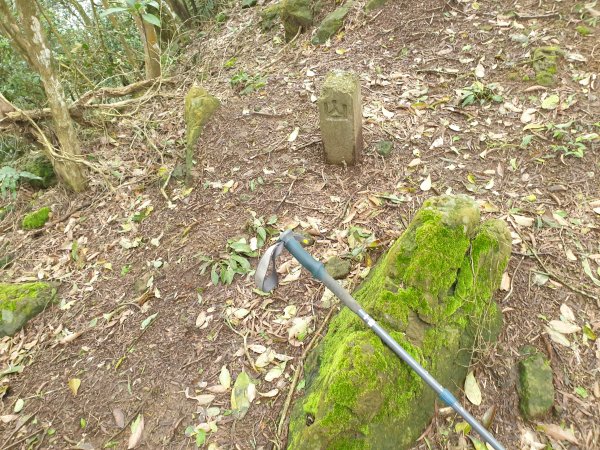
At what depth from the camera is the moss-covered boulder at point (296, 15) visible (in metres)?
5.76

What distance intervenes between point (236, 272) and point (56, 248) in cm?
231

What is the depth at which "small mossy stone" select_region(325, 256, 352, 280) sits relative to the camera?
288cm

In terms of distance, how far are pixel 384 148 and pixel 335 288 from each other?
2.15 m

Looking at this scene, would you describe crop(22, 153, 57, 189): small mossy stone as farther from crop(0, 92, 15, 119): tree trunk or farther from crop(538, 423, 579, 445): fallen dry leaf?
crop(538, 423, 579, 445): fallen dry leaf

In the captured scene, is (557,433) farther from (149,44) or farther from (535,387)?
(149,44)

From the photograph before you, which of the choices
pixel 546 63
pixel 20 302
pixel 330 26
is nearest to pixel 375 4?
pixel 330 26

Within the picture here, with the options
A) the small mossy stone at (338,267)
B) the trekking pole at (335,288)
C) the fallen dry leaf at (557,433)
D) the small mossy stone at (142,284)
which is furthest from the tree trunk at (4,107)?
the fallen dry leaf at (557,433)

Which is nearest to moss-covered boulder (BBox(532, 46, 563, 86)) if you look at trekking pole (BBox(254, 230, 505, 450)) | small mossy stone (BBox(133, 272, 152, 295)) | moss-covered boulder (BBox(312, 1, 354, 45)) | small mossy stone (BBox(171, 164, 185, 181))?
moss-covered boulder (BBox(312, 1, 354, 45))

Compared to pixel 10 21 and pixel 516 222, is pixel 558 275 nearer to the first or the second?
pixel 516 222

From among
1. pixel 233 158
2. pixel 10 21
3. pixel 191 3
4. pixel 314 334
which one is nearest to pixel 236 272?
pixel 314 334

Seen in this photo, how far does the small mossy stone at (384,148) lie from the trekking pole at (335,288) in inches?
81.0

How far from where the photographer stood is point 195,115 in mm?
4469

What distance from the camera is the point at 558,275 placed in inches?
105

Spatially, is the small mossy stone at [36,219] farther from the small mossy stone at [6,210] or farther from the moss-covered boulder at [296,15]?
the moss-covered boulder at [296,15]
